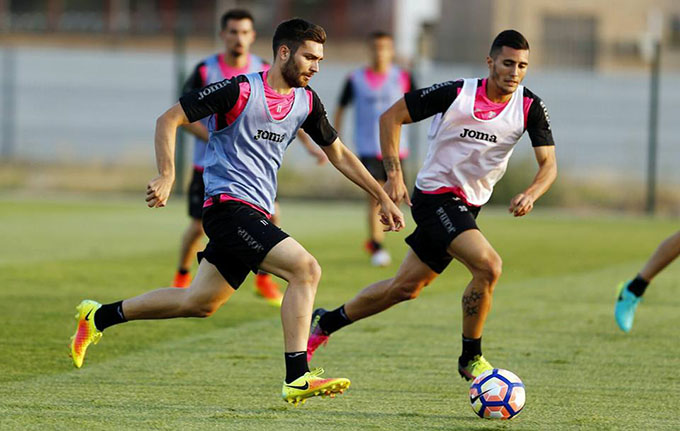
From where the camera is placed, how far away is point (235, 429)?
5426mm

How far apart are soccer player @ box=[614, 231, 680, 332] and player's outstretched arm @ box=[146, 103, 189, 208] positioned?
4.06 m

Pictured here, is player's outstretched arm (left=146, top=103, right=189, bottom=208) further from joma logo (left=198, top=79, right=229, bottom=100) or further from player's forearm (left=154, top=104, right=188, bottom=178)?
joma logo (left=198, top=79, right=229, bottom=100)

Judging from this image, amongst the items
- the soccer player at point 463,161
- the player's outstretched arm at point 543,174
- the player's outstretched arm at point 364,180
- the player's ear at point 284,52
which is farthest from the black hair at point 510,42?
the player's ear at point 284,52

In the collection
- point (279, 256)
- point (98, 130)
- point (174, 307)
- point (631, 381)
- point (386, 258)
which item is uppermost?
point (279, 256)

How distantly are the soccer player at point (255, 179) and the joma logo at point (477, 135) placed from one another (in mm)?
781

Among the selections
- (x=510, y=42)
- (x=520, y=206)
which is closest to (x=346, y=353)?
(x=520, y=206)

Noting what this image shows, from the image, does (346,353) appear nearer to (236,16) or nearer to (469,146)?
(469,146)

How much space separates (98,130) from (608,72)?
46.5 feet

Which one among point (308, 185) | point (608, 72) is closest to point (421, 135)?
point (308, 185)

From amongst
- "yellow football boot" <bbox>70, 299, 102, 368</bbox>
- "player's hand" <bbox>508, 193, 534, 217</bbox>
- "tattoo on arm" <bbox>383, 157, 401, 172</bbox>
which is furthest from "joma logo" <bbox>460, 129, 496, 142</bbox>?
"yellow football boot" <bbox>70, 299, 102, 368</bbox>

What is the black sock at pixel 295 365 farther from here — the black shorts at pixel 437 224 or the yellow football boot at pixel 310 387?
the black shorts at pixel 437 224

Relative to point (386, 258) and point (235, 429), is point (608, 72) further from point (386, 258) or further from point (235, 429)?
point (235, 429)

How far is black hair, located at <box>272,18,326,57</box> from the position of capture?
610 centimetres

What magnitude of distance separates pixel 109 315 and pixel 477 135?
2427 millimetres
